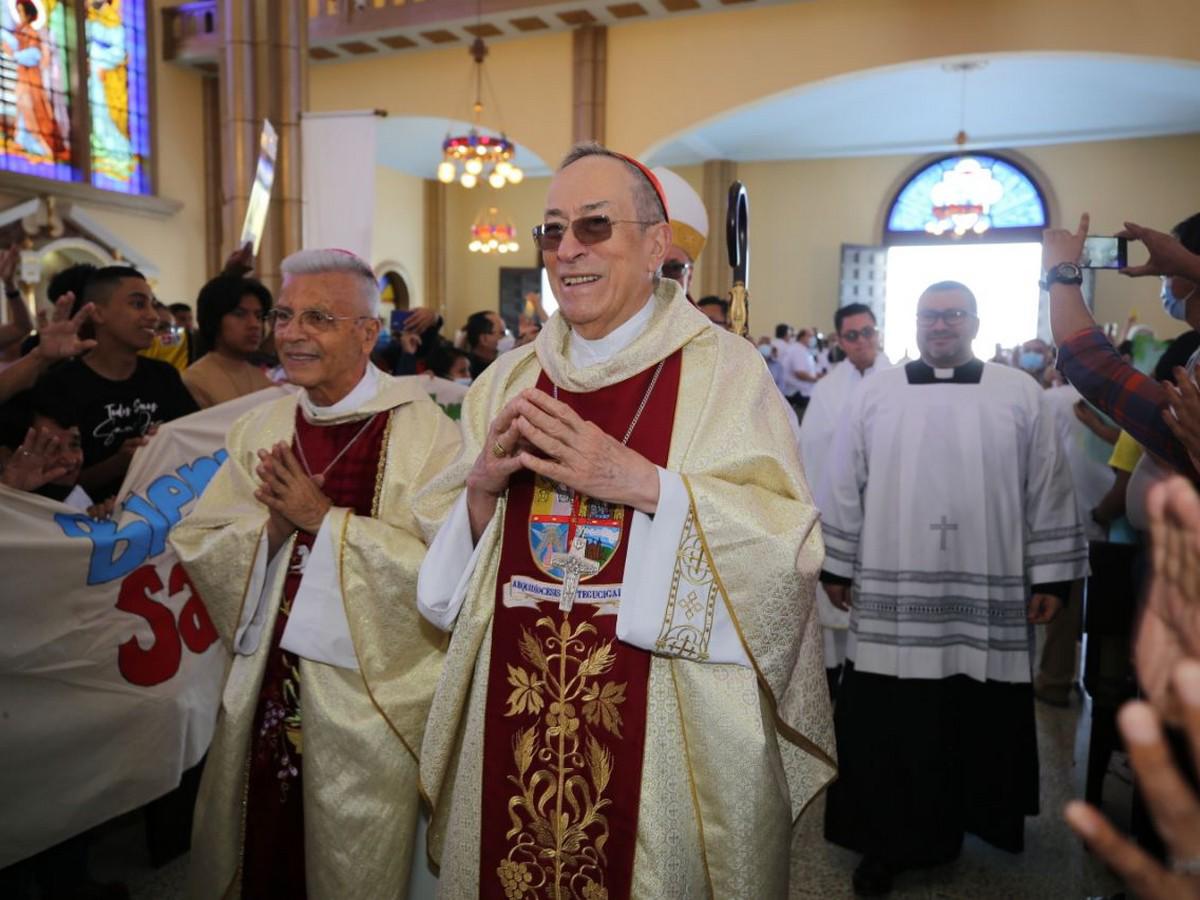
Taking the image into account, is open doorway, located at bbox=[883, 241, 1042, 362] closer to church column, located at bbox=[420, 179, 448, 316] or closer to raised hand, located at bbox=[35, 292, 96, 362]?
church column, located at bbox=[420, 179, 448, 316]

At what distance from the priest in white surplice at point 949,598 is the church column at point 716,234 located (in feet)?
38.9

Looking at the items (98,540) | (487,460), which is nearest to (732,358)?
(487,460)

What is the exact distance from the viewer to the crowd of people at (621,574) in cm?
175

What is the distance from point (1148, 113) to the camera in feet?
47.0

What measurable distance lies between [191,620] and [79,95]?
12899 millimetres

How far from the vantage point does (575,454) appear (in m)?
1.68

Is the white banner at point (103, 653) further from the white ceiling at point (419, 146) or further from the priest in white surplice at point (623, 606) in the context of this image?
the white ceiling at point (419, 146)

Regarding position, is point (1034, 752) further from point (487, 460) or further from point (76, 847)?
point (76, 847)

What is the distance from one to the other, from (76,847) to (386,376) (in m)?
1.78

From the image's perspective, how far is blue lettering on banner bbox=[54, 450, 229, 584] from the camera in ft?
9.11

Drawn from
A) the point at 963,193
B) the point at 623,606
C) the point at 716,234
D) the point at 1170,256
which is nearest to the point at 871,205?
the point at 963,193

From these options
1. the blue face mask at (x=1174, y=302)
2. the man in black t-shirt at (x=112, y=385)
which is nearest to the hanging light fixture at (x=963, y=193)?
the blue face mask at (x=1174, y=302)

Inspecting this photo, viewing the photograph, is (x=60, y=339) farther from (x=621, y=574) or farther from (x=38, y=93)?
(x=38, y=93)

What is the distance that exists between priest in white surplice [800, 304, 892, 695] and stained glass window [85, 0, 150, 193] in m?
12.3
